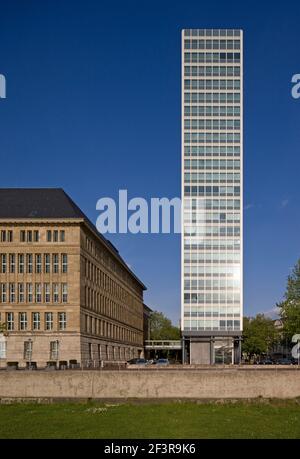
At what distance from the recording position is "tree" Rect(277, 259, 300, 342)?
302ft

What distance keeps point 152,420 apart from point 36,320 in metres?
53.7

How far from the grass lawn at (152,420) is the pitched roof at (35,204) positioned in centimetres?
4650

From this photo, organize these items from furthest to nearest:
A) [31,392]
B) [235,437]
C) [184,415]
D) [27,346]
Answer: [27,346] < [31,392] < [184,415] < [235,437]

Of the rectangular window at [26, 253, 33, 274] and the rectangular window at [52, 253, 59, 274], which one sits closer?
the rectangular window at [26, 253, 33, 274]

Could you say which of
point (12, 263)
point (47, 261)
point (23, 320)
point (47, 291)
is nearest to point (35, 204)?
point (47, 261)

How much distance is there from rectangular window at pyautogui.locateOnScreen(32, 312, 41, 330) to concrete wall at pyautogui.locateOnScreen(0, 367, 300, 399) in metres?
39.1

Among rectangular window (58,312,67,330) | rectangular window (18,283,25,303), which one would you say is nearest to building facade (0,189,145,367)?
rectangular window (58,312,67,330)

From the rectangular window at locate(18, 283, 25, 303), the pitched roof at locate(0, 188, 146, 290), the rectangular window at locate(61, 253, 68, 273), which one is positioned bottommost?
the rectangular window at locate(18, 283, 25, 303)

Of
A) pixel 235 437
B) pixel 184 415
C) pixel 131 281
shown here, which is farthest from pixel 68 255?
pixel 131 281

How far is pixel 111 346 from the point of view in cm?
12462

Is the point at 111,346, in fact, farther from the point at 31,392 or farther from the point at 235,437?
the point at 235,437

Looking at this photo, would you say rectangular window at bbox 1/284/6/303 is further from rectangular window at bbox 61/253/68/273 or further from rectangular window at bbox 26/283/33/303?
rectangular window at bbox 61/253/68/273

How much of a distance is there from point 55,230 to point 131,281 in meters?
72.8

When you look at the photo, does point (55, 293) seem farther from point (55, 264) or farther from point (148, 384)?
point (148, 384)
